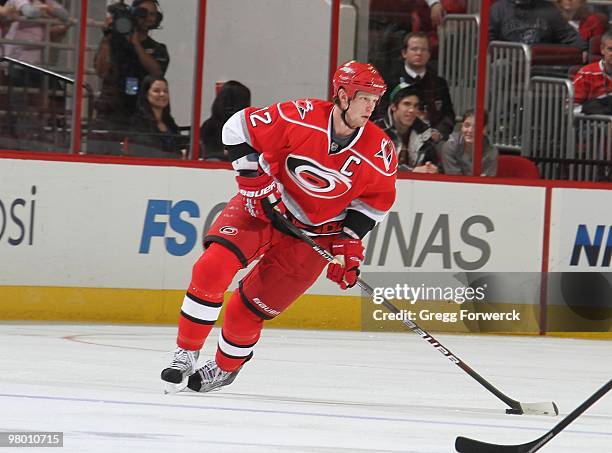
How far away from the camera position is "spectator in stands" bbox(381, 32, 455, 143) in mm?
8766

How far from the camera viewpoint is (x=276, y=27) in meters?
8.45

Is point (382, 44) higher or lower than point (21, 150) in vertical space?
higher

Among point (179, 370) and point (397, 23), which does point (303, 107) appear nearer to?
point (179, 370)

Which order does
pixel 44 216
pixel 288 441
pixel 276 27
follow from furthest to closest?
pixel 276 27 → pixel 44 216 → pixel 288 441

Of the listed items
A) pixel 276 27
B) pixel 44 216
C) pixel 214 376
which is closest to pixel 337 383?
pixel 214 376

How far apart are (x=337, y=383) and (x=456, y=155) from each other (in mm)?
3296

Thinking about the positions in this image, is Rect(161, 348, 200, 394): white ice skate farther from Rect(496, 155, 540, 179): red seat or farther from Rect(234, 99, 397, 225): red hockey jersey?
Rect(496, 155, 540, 179): red seat

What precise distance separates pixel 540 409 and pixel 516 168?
4.00 meters

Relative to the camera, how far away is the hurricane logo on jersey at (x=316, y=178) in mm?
5125

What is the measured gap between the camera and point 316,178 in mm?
5125

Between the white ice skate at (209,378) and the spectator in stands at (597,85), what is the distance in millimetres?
4550

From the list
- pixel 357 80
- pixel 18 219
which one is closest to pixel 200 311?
pixel 357 80

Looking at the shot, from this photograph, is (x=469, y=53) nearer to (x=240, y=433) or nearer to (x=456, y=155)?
(x=456, y=155)

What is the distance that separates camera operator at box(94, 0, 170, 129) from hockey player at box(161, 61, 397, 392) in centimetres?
319
